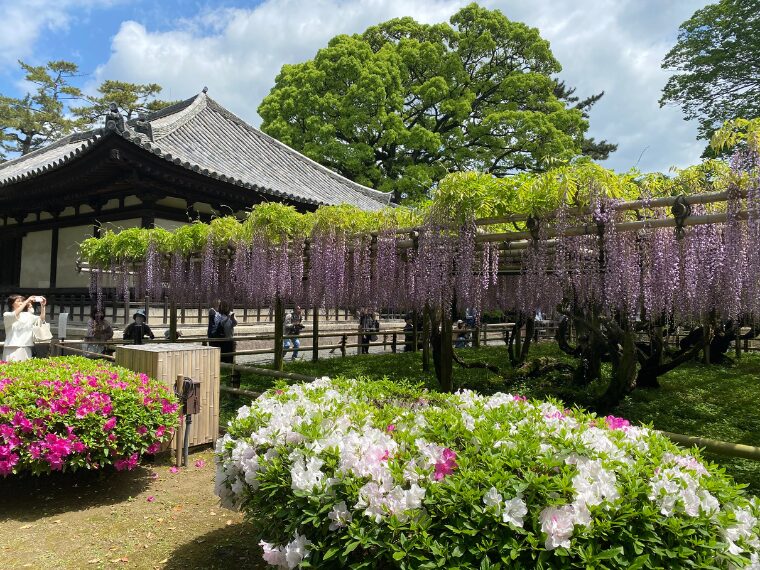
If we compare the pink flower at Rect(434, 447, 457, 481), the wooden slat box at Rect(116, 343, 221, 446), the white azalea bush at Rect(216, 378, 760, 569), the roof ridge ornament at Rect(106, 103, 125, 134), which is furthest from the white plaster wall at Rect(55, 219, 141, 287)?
the pink flower at Rect(434, 447, 457, 481)

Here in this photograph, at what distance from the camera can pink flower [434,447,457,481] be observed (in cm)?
204

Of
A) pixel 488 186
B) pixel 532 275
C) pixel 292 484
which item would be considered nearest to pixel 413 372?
pixel 532 275

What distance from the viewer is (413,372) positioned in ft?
33.6

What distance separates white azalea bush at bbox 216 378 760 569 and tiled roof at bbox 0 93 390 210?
8772 millimetres

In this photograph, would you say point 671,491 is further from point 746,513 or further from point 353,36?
point 353,36

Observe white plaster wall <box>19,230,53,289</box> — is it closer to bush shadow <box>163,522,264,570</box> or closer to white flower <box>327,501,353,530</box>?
bush shadow <box>163,522,264,570</box>

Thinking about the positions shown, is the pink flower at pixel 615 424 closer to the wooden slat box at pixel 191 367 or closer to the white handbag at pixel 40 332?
the wooden slat box at pixel 191 367

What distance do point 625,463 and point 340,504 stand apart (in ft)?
3.75

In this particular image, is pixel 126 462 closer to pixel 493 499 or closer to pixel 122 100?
pixel 493 499

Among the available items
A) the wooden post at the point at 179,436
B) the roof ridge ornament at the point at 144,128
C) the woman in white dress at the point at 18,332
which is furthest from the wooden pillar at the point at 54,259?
the wooden post at the point at 179,436

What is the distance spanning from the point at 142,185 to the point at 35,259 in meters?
5.99

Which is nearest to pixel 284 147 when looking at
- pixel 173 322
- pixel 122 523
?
pixel 173 322

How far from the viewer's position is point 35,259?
13.9 m

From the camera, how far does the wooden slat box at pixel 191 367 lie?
4.91m
